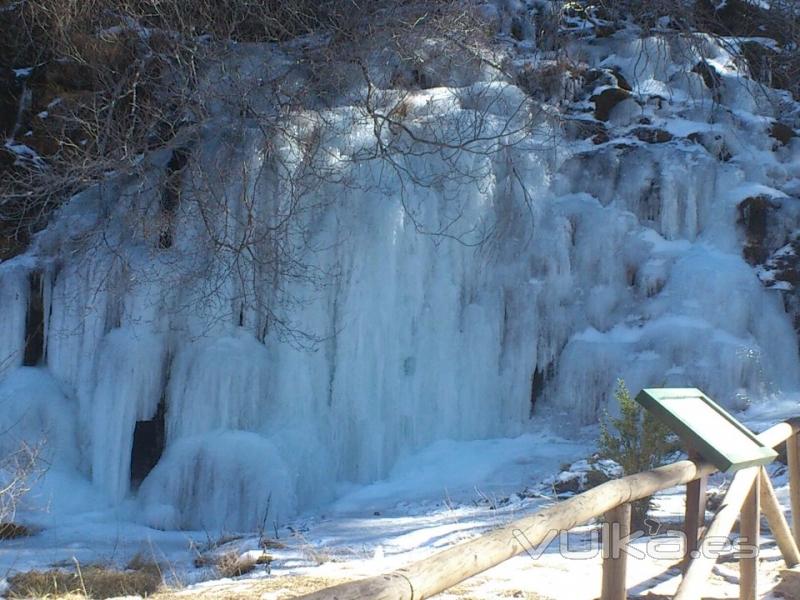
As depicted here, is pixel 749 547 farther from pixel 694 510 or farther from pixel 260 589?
pixel 260 589

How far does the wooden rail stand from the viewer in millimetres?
2367

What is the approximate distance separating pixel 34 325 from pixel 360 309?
11.8ft

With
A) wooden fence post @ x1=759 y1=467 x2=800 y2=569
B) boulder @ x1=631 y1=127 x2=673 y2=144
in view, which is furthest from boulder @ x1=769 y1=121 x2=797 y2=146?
wooden fence post @ x1=759 y1=467 x2=800 y2=569

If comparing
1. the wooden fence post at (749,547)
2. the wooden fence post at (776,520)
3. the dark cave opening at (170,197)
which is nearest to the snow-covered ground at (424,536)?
the wooden fence post at (776,520)

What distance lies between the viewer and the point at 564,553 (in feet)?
18.9

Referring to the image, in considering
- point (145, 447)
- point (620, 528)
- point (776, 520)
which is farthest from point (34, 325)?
point (620, 528)

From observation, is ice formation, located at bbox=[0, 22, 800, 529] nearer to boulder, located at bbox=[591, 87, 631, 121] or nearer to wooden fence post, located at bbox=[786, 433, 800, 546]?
boulder, located at bbox=[591, 87, 631, 121]

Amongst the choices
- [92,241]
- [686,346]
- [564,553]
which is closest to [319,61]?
[92,241]

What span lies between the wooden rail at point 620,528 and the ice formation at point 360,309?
5829 mm

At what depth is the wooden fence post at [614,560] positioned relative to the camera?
3307 millimetres

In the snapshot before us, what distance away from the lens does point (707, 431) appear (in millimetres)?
3895

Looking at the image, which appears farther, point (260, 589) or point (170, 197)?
point (170, 197)

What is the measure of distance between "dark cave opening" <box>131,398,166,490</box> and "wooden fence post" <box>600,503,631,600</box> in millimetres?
7618

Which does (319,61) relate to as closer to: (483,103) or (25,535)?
(483,103)
